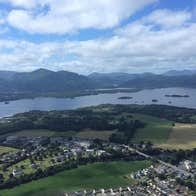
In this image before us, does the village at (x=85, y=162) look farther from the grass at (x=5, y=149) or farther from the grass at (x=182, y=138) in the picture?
the grass at (x=182, y=138)

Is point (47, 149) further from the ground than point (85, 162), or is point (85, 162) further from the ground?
point (47, 149)

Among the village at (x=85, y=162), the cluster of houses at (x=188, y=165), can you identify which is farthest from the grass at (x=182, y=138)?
the cluster of houses at (x=188, y=165)

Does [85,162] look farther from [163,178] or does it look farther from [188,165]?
[188,165]

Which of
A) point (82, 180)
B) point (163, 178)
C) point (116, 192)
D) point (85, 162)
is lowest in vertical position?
point (116, 192)

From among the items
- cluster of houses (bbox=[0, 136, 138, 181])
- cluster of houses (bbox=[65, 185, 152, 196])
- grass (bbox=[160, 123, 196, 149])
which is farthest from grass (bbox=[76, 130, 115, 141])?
cluster of houses (bbox=[65, 185, 152, 196])

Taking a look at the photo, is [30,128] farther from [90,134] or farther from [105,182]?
[105,182]

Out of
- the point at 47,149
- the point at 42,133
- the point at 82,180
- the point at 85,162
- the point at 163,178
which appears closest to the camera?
the point at 82,180

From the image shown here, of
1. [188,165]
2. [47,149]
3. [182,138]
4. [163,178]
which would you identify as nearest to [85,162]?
[47,149]

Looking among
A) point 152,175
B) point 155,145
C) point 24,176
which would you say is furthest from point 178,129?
point 24,176
